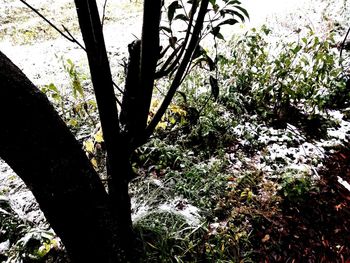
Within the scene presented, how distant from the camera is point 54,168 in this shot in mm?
1149

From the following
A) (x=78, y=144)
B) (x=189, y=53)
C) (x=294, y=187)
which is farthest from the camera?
(x=294, y=187)

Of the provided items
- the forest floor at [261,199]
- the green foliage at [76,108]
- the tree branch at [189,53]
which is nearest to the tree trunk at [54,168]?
the tree branch at [189,53]

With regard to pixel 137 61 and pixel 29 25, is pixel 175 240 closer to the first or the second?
pixel 137 61

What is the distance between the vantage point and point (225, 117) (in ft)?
11.6

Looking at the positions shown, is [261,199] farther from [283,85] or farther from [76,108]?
[76,108]

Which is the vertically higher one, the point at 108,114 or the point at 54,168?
the point at 108,114

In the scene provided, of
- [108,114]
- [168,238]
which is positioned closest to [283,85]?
[168,238]

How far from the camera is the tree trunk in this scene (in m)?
1.05

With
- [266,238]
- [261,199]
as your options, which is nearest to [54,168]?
[266,238]

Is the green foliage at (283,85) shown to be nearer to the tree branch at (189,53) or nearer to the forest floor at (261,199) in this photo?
the forest floor at (261,199)

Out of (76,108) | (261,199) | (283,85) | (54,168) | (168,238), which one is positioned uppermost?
(76,108)

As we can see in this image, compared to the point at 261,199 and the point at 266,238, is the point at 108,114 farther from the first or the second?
the point at 261,199

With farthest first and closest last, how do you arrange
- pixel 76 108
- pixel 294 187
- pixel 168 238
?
pixel 76 108, pixel 294 187, pixel 168 238

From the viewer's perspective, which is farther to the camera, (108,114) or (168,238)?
(168,238)
